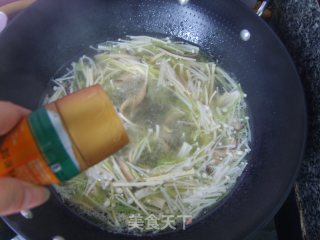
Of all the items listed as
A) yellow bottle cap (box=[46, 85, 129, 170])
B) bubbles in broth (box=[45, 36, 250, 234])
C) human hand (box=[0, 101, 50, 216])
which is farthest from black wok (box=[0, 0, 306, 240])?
yellow bottle cap (box=[46, 85, 129, 170])

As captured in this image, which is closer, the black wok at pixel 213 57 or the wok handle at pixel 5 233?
the black wok at pixel 213 57

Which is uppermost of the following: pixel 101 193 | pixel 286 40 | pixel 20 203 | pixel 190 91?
pixel 286 40

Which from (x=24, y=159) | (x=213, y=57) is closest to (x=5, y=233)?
(x=24, y=159)

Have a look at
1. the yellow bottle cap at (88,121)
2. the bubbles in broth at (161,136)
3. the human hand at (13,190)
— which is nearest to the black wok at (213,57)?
the bubbles in broth at (161,136)

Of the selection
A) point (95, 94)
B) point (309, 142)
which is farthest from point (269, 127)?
point (95, 94)

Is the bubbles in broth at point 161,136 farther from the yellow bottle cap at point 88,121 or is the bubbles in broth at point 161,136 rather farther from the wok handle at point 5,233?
the yellow bottle cap at point 88,121

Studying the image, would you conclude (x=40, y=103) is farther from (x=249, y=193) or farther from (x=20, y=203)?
(x=249, y=193)

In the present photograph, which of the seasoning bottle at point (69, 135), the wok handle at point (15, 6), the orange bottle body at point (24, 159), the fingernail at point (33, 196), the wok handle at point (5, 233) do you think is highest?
the seasoning bottle at point (69, 135)
